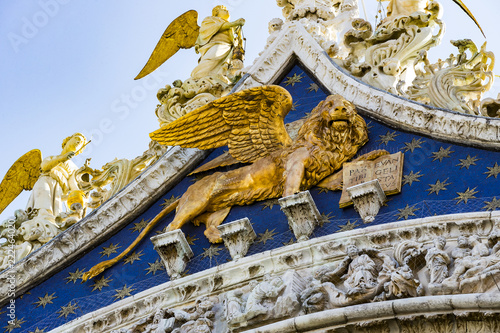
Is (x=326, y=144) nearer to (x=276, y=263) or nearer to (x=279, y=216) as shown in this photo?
(x=279, y=216)

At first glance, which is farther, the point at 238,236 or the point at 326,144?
the point at 326,144

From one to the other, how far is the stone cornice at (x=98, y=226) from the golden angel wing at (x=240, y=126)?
46cm

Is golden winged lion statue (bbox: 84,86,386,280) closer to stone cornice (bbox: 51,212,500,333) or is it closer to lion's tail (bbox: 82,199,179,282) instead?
lion's tail (bbox: 82,199,179,282)

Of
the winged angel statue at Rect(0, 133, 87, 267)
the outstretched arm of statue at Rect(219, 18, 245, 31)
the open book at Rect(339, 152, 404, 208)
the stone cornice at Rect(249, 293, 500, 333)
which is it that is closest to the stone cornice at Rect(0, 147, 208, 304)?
the winged angel statue at Rect(0, 133, 87, 267)

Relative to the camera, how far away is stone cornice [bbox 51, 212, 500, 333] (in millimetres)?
9562

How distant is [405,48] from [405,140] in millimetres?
1847

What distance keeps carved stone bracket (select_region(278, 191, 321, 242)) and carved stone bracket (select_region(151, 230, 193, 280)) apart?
1.21 m

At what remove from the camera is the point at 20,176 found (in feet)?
45.8

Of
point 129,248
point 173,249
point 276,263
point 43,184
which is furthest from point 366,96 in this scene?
point 43,184

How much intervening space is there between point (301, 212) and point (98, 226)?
271cm

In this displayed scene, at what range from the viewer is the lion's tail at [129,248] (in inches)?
447

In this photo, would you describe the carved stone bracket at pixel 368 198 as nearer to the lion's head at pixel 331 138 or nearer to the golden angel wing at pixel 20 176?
the lion's head at pixel 331 138

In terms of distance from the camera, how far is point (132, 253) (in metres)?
11.5

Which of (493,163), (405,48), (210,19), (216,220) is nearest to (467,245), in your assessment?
(493,163)
